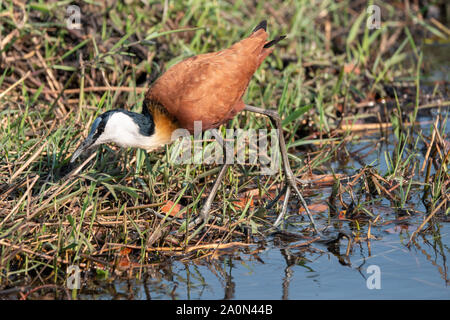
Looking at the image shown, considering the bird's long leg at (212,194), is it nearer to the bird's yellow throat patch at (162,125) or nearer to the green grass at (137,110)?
the green grass at (137,110)

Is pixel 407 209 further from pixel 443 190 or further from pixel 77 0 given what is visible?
pixel 77 0

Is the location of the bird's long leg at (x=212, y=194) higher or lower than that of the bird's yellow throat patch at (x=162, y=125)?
lower

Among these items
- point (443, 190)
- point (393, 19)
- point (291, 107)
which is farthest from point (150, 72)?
point (393, 19)

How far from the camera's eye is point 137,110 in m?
5.84

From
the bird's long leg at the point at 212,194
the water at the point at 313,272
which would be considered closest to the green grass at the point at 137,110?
the bird's long leg at the point at 212,194

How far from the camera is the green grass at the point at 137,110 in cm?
427

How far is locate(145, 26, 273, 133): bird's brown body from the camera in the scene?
465cm

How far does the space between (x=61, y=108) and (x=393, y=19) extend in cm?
549

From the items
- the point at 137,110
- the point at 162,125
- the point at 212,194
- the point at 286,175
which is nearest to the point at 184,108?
the point at 162,125

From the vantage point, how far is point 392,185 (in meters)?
5.13

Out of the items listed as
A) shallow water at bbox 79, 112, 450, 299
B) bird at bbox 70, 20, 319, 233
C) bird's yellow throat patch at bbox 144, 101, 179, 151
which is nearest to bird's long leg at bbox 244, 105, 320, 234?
bird at bbox 70, 20, 319, 233

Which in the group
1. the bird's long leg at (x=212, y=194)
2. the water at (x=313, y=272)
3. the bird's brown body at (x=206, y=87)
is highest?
the bird's brown body at (x=206, y=87)

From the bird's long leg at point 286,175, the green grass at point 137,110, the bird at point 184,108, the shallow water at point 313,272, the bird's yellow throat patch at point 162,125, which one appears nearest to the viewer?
the shallow water at point 313,272

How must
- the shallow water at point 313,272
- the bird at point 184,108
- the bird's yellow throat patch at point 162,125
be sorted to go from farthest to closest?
the bird's yellow throat patch at point 162,125, the bird at point 184,108, the shallow water at point 313,272
